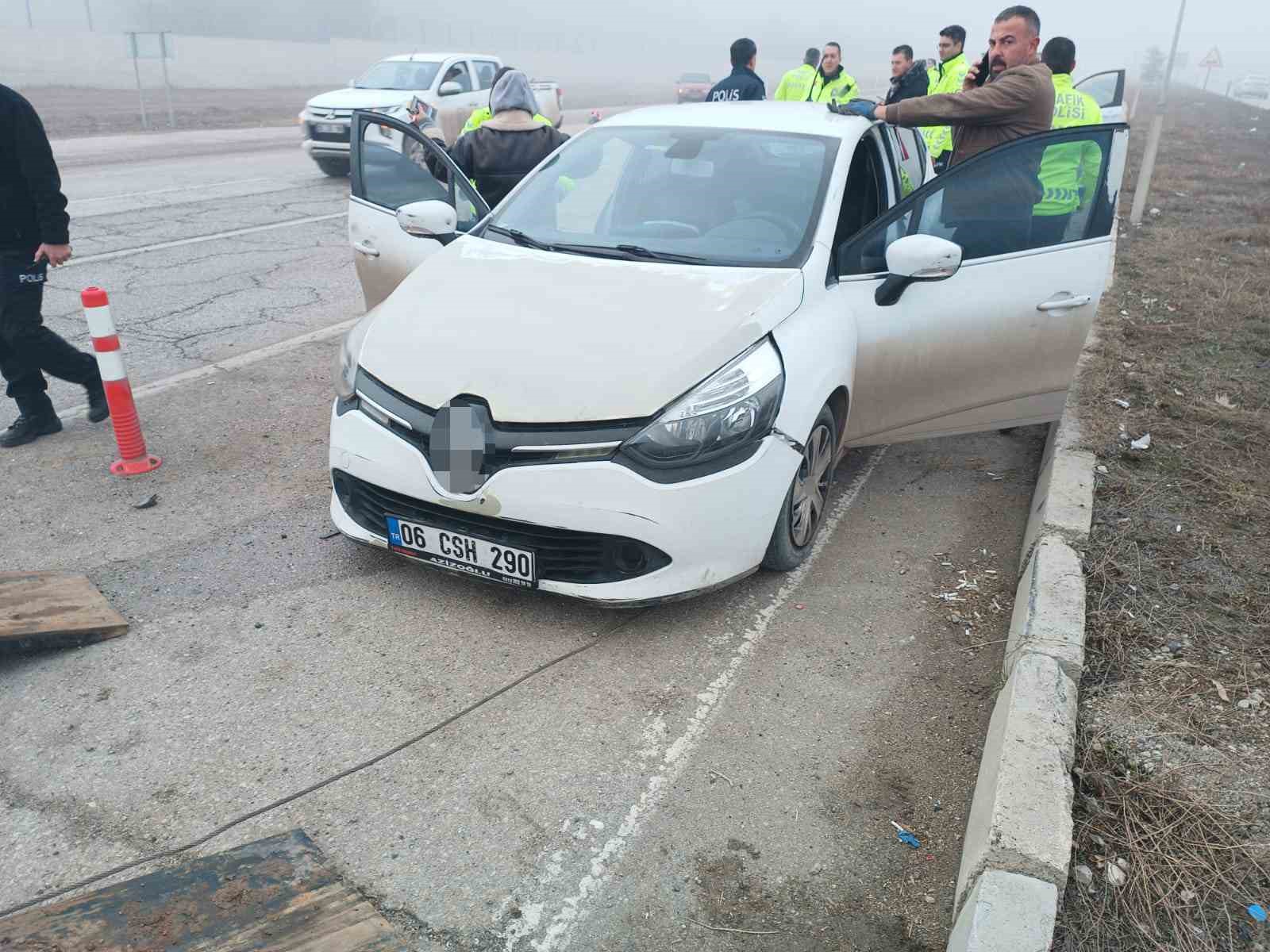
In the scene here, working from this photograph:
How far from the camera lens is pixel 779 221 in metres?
4.12

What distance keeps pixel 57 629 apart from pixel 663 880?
7.32ft

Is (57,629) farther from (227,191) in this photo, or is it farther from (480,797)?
(227,191)

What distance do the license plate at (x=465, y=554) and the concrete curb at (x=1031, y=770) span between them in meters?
1.59

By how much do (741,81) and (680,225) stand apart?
6557 mm

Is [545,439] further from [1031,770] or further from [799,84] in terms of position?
[799,84]

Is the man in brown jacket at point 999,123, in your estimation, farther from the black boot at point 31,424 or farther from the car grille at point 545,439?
the black boot at point 31,424

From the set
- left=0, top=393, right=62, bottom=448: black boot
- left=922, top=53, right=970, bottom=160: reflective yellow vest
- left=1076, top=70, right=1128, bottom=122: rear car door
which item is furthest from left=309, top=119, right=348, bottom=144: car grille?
left=0, top=393, right=62, bottom=448: black boot

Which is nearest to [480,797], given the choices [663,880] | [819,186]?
[663,880]

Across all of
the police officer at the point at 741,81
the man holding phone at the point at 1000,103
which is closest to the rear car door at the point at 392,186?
the man holding phone at the point at 1000,103

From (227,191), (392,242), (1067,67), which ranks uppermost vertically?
(1067,67)

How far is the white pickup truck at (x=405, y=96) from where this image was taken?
46.6 ft

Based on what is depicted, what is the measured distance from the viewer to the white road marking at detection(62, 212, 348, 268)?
344 inches

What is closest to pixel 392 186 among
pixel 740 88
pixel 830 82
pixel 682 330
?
pixel 682 330

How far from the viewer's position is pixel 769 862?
8.55ft
